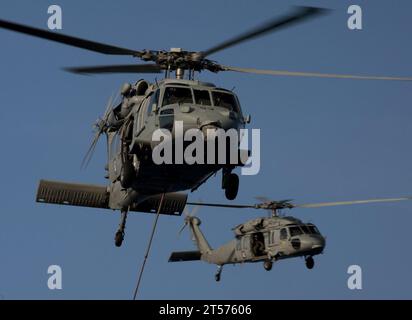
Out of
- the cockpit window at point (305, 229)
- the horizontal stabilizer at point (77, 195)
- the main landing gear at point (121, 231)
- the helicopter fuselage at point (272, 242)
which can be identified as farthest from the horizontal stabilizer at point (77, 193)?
the cockpit window at point (305, 229)

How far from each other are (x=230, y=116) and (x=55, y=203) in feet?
34.5

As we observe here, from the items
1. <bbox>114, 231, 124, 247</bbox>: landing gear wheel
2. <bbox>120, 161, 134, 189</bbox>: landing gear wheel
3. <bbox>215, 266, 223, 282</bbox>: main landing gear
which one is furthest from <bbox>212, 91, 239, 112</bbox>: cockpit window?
<bbox>215, 266, 223, 282</bbox>: main landing gear

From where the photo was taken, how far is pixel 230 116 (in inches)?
1093

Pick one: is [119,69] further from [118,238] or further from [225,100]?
[118,238]

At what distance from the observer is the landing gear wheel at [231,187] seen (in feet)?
96.6

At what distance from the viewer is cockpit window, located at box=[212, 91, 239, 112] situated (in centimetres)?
2852

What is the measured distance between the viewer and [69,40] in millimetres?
26703

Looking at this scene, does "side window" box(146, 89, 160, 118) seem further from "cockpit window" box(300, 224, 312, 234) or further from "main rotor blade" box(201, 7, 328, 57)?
"cockpit window" box(300, 224, 312, 234)

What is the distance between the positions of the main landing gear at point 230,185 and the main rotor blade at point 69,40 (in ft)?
15.8

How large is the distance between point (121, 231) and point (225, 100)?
26.7 ft

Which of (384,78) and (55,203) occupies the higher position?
(384,78)

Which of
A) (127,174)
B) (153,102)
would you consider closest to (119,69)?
(153,102)
